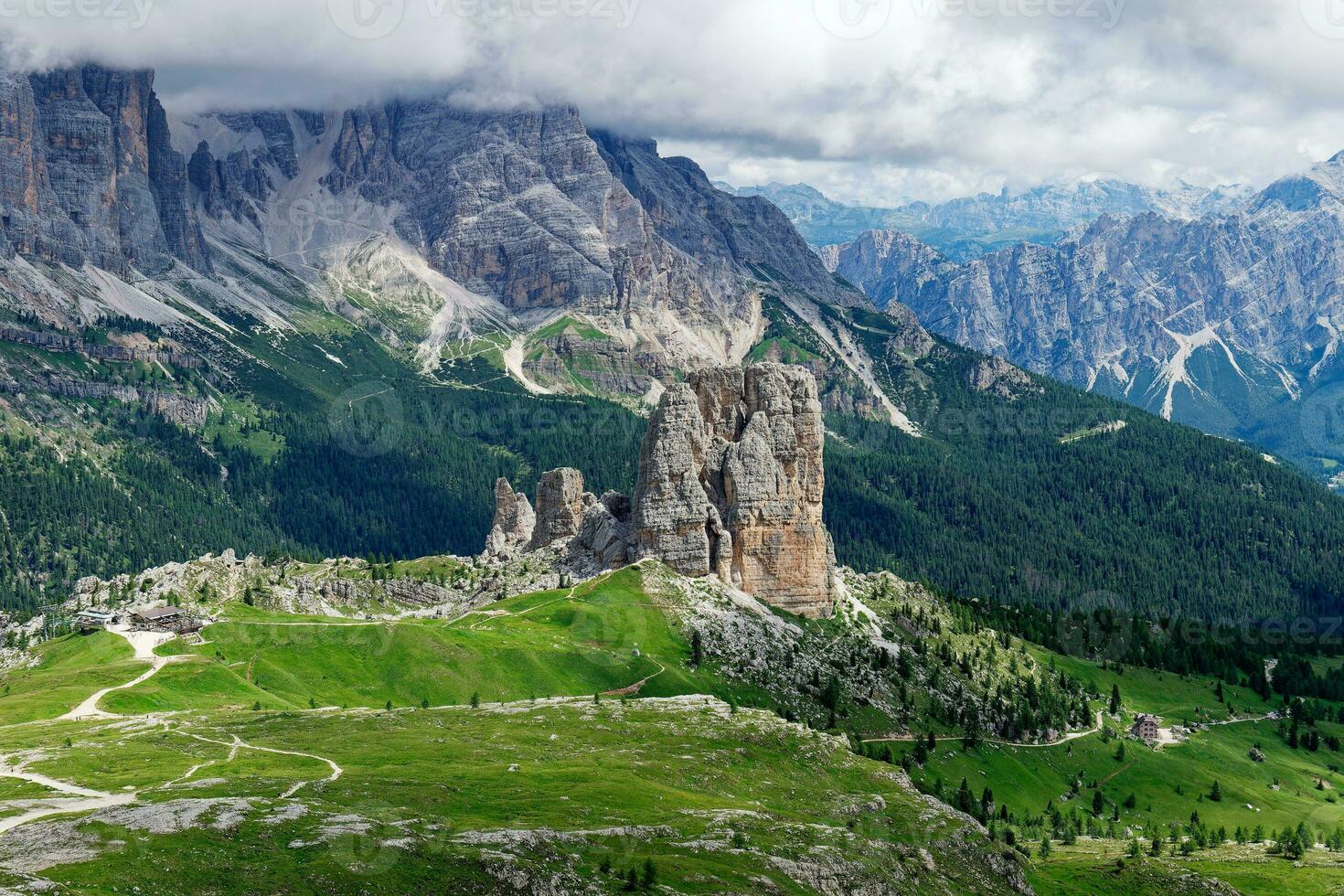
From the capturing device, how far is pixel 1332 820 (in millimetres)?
184250

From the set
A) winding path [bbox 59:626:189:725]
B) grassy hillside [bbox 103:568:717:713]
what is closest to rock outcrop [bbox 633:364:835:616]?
grassy hillside [bbox 103:568:717:713]

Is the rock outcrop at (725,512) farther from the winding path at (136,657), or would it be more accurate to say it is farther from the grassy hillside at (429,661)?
the winding path at (136,657)

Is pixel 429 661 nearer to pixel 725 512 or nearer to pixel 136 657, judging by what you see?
pixel 136 657

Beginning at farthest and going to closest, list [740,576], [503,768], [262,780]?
[740,576], [503,768], [262,780]

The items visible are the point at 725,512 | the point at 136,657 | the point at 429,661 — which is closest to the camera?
the point at 136,657

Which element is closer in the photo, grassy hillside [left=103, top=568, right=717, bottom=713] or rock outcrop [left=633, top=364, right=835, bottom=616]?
grassy hillside [left=103, top=568, right=717, bottom=713]

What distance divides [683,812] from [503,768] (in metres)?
17.5

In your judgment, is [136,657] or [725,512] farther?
[725,512]

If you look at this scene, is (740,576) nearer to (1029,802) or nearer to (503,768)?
(1029,802)

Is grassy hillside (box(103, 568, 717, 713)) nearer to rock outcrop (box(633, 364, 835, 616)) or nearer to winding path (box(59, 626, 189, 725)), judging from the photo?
winding path (box(59, 626, 189, 725))

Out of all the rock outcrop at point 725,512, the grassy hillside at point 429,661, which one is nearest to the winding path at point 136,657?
the grassy hillside at point 429,661

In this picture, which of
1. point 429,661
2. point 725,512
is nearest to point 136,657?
point 429,661

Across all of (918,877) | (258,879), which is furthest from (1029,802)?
(258,879)

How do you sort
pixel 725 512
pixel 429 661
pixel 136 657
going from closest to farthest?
pixel 136 657 < pixel 429 661 < pixel 725 512
